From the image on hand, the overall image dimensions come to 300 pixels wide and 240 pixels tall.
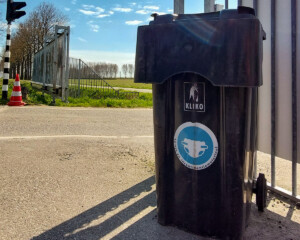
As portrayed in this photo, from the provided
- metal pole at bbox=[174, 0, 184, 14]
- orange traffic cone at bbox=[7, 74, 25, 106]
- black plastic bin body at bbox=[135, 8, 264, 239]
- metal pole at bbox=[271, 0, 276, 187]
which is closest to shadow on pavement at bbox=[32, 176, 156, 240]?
black plastic bin body at bbox=[135, 8, 264, 239]

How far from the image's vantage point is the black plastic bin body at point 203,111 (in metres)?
1.46

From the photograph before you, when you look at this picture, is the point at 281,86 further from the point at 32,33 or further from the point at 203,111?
the point at 32,33

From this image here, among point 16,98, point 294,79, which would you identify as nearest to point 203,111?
point 294,79

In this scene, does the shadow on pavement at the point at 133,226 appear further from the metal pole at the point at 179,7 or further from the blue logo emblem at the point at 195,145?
the metal pole at the point at 179,7

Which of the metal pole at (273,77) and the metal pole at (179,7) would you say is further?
the metal pole at (179,7)

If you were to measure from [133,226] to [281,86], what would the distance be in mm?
1551

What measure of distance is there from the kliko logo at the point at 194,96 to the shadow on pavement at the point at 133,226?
29.7 inches

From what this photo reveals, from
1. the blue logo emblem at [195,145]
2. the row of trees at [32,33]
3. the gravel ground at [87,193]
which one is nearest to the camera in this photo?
the blue logo emblem at [195,145]

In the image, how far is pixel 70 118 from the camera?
6.05 meters

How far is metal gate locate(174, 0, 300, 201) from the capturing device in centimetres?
207

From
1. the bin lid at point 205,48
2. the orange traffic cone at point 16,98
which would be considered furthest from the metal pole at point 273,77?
the orange traffic cone at point 16,98

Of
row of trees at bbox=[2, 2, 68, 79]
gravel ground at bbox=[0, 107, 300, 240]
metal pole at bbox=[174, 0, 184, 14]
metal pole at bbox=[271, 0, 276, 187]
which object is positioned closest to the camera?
gravel ground at bbox=[0, 107, 300, 240]

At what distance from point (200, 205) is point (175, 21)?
3.52ft

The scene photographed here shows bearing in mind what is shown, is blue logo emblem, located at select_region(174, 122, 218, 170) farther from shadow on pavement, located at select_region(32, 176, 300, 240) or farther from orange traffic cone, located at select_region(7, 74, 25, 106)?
orange traffic cone, located at select_region(7, 74, 25, 106)
